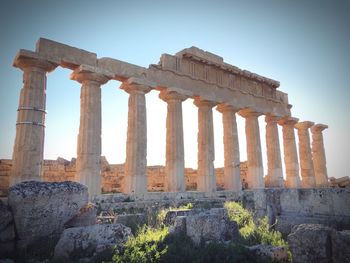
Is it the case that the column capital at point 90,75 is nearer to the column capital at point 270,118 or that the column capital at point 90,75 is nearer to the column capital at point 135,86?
the column capital at point 135,86

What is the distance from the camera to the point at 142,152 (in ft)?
54.4

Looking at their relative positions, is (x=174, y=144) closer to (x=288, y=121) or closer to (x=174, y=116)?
(x=174, y=116)

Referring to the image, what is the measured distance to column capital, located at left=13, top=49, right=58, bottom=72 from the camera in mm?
13594

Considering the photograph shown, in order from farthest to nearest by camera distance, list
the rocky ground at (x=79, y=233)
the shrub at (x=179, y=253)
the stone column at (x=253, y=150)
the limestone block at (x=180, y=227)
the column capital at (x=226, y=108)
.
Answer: the stone column at (x=253, y=150)
the column capital at (x=226, y=108)
the limestone block at (x=180, y=227)
the shrub at (x=179, y=253)
the rocky ground at (x=79, y=233)

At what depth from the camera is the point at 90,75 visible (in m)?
15.6

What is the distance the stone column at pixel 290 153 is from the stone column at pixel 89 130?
16.2 meters

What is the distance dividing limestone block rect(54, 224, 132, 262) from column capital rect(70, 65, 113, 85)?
1110cm

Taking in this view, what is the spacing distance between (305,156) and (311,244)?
2363 cm

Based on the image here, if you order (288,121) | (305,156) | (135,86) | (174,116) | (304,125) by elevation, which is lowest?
(305,156)

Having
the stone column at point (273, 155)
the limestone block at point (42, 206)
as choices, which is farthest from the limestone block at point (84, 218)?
the stone column at point (273, 155)

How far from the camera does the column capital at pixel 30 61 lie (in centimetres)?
1359

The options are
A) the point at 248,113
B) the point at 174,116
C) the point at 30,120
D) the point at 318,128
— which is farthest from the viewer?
the point at 318,128

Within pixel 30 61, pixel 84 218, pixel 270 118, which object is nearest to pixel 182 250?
pixel 84 218

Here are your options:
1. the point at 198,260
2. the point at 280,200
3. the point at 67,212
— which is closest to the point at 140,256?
the point at 198,260
